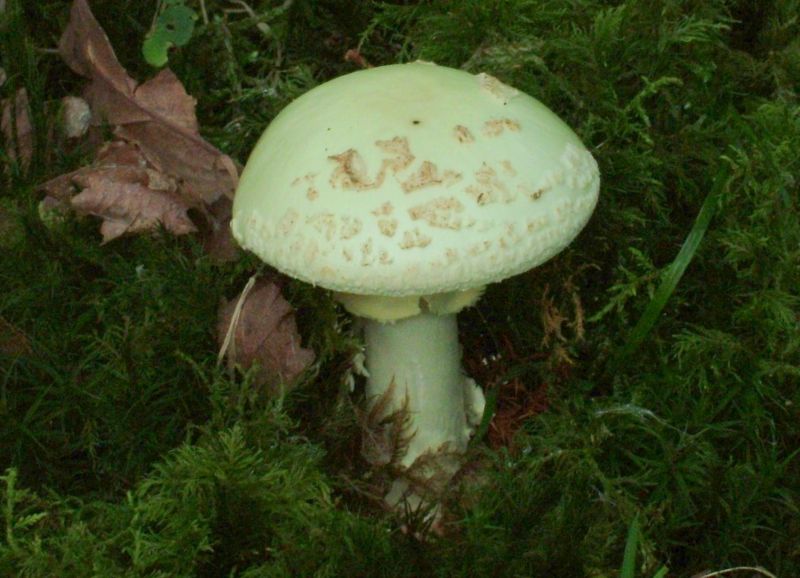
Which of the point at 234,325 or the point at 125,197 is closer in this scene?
the point at 234,325

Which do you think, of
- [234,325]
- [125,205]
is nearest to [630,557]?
[234,325]

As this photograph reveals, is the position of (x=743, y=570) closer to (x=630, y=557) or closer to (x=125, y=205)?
(x=630, y=557)

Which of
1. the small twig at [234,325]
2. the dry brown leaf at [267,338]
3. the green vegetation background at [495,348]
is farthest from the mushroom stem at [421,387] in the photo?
the small twig at [234,325]

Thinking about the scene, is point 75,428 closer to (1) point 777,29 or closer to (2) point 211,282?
(2) point 211,282

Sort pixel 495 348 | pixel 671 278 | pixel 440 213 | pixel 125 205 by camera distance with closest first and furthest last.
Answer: pixel 440 213 < pixel 671 278 < pixel 125 205 < pixel 495 348

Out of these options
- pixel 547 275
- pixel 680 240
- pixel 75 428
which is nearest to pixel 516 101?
pixel 547 275
